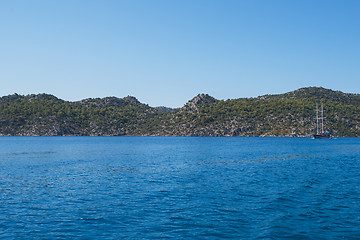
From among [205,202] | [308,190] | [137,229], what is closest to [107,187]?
[205,202]

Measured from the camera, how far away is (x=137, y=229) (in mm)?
22281

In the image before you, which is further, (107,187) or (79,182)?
(79,182)

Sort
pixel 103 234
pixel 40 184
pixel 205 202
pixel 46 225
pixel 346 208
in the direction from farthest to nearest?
1. pixel 40 184
2. pixel 205 202
3. pixel 346 208
4. pixel 46 225
5. pixel 103 234

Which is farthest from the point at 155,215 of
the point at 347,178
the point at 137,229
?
the point at 347,178

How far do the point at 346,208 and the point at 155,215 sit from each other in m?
18.3

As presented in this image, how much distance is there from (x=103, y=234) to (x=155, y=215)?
5809mm

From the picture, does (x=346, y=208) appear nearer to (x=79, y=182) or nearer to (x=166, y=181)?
(x=166, y=181)

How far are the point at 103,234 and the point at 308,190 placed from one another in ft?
88.3

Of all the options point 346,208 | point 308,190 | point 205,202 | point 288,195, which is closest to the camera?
point 346,208

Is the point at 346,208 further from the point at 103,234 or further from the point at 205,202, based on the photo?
the point at 103,234

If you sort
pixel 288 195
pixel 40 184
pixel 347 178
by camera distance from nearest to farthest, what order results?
pixel 288 195 → pixel 40 184 → pixel 347 178

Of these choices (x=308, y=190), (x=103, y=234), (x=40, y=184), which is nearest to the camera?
(x=103, y=234)

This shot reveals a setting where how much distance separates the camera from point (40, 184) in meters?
40.8

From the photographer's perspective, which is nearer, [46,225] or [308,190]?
[46,225]
